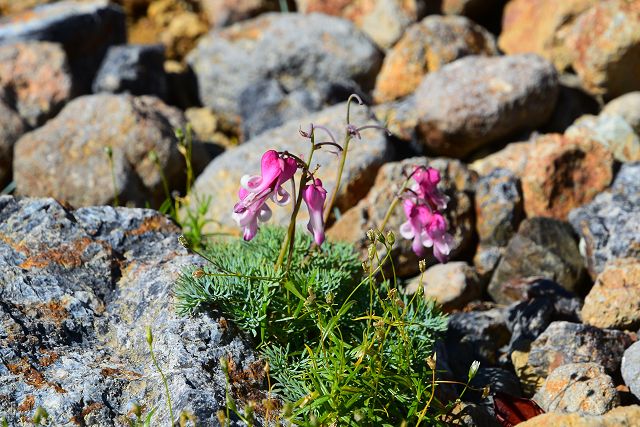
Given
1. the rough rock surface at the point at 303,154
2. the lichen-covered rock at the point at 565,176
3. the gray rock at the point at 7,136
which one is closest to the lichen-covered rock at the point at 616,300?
the lichen-covered rock at the point at 565,176

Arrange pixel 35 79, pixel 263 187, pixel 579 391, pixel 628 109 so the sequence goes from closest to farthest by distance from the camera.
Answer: pixel 263 187 < pixel 579 391 < pixel 628 109 < pixel 35 79

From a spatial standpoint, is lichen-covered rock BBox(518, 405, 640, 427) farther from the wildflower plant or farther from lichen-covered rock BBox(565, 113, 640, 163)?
lichen-covered rock BBox(565, 113, 640, 163)

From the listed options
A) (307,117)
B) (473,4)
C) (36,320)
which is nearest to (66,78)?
(307,117)

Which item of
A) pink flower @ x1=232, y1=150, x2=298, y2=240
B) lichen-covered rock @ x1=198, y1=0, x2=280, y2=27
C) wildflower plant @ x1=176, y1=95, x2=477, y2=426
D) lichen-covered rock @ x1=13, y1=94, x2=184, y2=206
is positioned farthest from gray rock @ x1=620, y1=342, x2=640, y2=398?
lichen-covered rock @ x1=198, y1=0, x2=280, y2=27

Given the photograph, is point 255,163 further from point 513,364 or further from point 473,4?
point 473,4

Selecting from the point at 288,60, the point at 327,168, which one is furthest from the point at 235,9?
the point at 327,168

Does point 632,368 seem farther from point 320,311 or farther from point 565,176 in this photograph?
point 565,176
